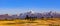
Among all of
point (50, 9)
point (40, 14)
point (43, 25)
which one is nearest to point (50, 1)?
point (50, 9)

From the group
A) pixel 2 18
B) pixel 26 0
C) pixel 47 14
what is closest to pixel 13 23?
pixel 2 18

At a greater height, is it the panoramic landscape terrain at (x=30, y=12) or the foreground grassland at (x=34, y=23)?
the panoramic landscape terrain at (x=30, y=12)

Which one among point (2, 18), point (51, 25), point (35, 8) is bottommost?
point (51, 25)

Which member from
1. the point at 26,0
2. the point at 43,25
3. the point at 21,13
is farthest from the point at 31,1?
the point at 43,25

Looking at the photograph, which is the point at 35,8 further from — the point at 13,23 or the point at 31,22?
the point at 13,23

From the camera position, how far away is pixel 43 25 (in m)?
1.87

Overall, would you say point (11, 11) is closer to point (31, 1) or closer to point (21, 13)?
point (21, 13)

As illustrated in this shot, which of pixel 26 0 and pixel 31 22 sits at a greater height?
pixel 26 0

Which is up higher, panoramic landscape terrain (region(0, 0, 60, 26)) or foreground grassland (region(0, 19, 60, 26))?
panoramic landscape terrain (region(0, 0, 60, 26))

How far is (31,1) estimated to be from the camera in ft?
6.20

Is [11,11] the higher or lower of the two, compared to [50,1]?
lower

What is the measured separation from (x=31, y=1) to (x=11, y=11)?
0.99 ft

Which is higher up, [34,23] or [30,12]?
[30,12]

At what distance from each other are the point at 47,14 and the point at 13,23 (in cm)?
47
